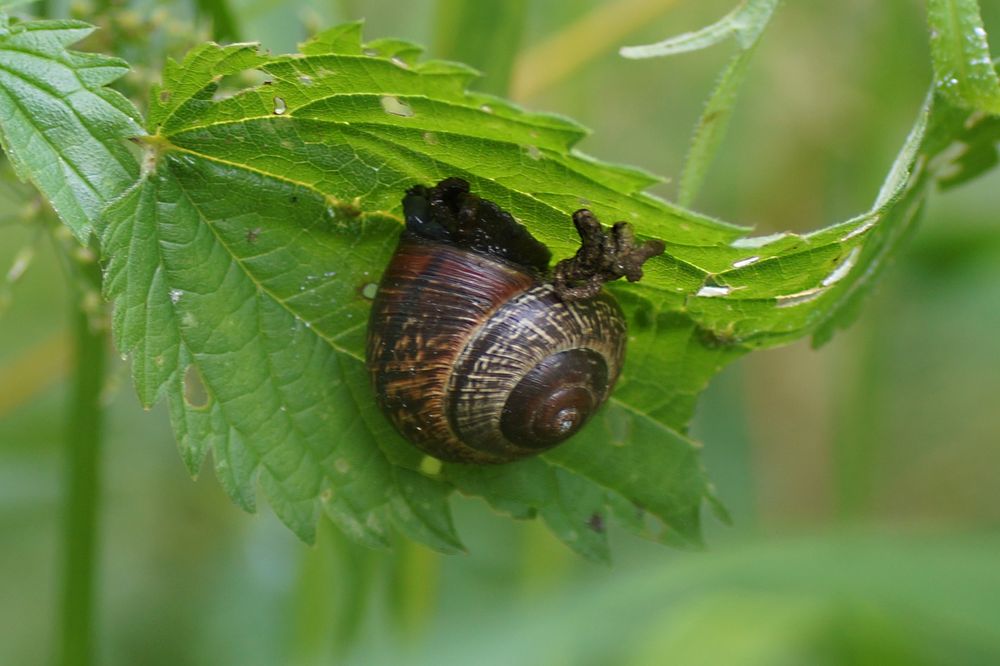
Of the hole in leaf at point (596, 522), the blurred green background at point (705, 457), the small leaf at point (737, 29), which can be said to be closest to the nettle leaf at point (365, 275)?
the hole in leaf at point (596, 522)

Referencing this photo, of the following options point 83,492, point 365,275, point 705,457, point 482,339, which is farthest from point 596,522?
point 705,457

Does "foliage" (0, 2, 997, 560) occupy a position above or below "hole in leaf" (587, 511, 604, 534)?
above

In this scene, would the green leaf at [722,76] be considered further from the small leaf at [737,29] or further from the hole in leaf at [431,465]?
the hole in leaf at [431,465]

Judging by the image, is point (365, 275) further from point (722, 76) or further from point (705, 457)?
point (705, 457)

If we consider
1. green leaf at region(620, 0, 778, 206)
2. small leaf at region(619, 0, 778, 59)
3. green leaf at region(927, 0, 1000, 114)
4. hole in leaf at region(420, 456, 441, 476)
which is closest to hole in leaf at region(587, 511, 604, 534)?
hole in leaf at region(420, 456, 441, 476)

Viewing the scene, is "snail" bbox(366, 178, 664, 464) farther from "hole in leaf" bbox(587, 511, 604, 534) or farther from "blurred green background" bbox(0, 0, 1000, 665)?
"blurred green background" bbox(0, 0, 1000, 665)

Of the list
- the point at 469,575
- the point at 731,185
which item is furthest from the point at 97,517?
the point at 731,185
